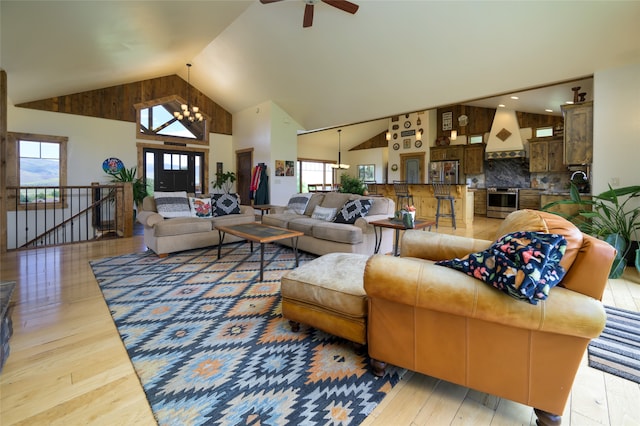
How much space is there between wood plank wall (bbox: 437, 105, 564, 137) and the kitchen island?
344 cm

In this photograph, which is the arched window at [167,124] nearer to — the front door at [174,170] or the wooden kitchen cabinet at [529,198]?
the front door at [174,170]

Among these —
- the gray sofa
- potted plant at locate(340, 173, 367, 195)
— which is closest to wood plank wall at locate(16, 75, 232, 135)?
potted plant at locate(340, 173, 367, 195)

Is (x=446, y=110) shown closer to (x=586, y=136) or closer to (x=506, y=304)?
(x=586, y=136)

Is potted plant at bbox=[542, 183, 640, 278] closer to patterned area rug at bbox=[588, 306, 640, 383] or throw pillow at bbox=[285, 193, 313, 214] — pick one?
patterned area rug at bbox=[588, 306, 640, 383]

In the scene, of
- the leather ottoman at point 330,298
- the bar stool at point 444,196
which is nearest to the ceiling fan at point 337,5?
the leather ottoman at point 330,298

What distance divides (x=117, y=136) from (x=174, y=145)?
1.28 meters

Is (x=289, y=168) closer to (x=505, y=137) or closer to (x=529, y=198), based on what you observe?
(x=505, y=137)

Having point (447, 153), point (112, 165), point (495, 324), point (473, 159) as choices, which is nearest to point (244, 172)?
point (112, 165)

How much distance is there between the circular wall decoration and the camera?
6848 millimetres


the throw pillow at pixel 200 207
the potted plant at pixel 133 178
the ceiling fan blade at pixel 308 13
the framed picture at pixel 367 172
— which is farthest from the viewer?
the framed picture at pixel 367 172

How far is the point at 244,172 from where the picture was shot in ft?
27.7

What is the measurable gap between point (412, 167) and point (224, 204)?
7.14m

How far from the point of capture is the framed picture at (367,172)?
12.2m

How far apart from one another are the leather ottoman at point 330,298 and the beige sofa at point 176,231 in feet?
8.88
